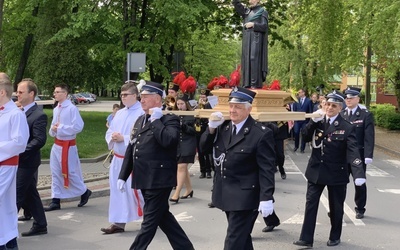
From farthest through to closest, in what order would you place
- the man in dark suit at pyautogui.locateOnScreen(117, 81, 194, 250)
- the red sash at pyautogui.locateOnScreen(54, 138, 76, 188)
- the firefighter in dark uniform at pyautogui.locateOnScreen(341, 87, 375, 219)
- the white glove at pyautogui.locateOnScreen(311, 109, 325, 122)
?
the red sash at pyautogui.locateOnScreen(54, 138, 76, 188), the firefighter in dark uniform at pyautogui.locateOnScreen(341, 87, 375, 219), the white glove at pyautogui.locateOnScreen(311, 109, 325, 122), the man in dark suit at pyautogui.locateOnScreen(117, 81, 194, 250)

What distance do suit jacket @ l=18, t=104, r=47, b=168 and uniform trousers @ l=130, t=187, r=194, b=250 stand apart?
1908mm

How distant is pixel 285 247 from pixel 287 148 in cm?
1470

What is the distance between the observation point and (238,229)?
5281 mm

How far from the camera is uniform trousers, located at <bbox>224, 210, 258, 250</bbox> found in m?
5.23

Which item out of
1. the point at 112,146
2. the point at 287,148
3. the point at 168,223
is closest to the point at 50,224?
the point at 112,146

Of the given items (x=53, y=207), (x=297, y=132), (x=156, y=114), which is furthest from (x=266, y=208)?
(x=297, y=132)

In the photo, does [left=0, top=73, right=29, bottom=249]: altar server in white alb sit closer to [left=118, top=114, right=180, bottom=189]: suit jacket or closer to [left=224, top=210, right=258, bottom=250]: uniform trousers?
[left=118, top=114, right=180, bottom=189]: suit jacket

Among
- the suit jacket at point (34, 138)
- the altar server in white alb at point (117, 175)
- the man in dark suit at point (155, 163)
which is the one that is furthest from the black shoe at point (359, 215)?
the suit jacket at point (34, 138)

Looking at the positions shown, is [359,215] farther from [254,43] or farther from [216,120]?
[216,120]

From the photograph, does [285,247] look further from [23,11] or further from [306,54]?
[306,54]

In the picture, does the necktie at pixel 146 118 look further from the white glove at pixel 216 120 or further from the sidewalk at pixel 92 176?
the sidewalk at pixel 92 176

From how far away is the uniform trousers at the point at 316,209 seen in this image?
7008 mm

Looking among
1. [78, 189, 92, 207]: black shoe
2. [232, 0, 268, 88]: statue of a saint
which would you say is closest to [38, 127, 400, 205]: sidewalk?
[78, 189, 92, 207]: black shoe

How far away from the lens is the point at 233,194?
17.5 ft
